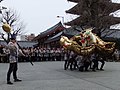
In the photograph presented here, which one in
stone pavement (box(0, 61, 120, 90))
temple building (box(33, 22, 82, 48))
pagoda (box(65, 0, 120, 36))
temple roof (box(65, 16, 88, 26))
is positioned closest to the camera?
stone pavement (box(0, 61, 120, 90))

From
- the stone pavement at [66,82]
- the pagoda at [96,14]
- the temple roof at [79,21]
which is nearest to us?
the stone pavement at [66,82]

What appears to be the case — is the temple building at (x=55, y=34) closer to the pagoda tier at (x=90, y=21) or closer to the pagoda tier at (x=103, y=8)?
the pagoda tier at (x=90, y=21)

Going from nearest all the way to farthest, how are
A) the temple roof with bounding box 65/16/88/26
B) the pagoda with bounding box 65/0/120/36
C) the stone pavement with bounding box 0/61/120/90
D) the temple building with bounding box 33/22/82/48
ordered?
1. the stone pavement with bounding box 0/61/120/90
2. the pagoda with bounding box 65/0/120/36
3. the temple roof with bounding box 65/16/88/26
4. the temple building with bounding box 33/22/82/48

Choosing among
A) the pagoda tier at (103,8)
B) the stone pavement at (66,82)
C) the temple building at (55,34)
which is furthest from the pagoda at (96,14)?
the stone pavement at (66,82)

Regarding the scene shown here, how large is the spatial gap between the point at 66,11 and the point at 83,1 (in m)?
10.0

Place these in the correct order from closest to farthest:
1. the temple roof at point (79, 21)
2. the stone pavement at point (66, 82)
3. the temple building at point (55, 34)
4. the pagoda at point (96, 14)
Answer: the stone pavement at point (66, 82), the pagoda at point (96, 14), the temple roof at point (79, 21), the temple building at point (55, 34)

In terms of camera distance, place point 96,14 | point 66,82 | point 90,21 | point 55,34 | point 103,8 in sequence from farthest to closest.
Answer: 1. point 55,34
2. point 103,8
3. point 96,14
4. point 90,21
5. point 66,82

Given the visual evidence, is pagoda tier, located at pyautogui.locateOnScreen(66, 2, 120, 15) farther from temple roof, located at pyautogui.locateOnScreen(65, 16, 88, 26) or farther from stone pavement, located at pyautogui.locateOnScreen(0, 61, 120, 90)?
stone pavement, located at pyautogui.locateOnScreen(0, 61, 120, 90)

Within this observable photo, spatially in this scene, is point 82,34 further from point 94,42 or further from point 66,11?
point 66,11

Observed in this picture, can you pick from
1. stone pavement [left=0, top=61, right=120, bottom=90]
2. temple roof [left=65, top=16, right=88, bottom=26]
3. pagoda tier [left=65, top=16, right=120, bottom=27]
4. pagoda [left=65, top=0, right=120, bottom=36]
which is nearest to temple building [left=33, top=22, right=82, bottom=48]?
temple roof [left=65, top=16, right=88, bottom=26]

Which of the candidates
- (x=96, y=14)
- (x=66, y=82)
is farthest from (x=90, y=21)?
(x=66, y=82)

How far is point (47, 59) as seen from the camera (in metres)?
31.5

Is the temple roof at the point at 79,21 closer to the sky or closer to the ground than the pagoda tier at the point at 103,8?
closer to the ground

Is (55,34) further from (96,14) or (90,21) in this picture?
(90,21)
